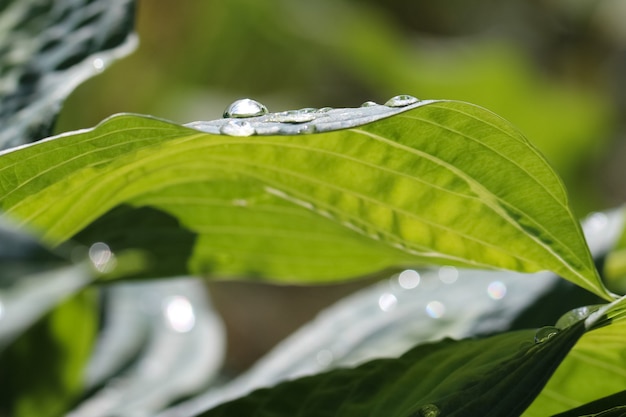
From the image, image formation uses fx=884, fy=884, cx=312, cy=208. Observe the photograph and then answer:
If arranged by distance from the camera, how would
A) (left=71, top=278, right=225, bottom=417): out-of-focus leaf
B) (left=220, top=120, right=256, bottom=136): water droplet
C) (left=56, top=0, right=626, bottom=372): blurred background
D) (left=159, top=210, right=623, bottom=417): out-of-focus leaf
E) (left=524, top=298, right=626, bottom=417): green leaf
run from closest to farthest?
Result: (left=220, top=120, right=256, bottom=136): water droplet → (left=524, top=298, right=626, bottom=417): green leaf → (left=159, top=210, right=623, bottom=417): out-of-focus leaf → (left=71, top=278, right=225, bottom=417): out-of-focus leaf → (left=56, top=0, right=626, bottom=372): blurred background

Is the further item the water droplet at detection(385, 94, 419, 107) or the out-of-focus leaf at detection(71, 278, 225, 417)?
the out-of-focus leaf at detection(71, 278, 225, 417)

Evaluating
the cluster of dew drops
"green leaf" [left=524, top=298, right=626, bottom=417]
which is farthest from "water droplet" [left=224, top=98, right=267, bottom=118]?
"green leaf" [left=524, top=298, right=626, bottom=417]

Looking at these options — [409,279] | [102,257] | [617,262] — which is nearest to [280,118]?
[102,257]

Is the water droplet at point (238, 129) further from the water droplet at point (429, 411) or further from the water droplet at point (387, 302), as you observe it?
the water droplet at point (387, 302)

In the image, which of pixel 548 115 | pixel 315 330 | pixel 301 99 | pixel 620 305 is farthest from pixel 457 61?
pixel 620 305

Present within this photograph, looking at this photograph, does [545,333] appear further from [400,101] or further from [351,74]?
[351,74]

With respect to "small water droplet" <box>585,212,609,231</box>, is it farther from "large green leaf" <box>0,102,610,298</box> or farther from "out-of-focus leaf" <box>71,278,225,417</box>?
"out-of-focus leaf" <box>71,278,225,417</box>

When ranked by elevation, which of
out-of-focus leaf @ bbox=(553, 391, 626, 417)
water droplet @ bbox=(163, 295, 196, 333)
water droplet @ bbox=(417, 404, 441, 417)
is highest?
water droplet @ bbox=(163, 295, 196, 333)
